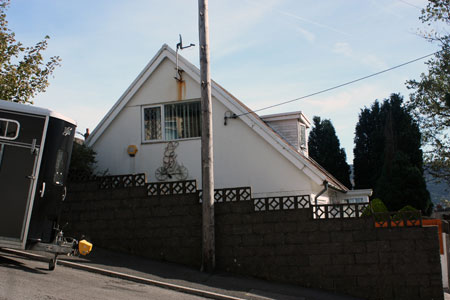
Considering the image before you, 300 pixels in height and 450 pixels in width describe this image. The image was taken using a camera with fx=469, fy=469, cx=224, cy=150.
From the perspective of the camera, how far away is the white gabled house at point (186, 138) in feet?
45.5

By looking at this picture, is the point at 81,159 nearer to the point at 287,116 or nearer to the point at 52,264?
the point at 52,264

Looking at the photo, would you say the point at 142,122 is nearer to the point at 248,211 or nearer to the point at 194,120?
the point at 194,120

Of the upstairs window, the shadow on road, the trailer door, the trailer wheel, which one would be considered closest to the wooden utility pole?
the trailer wheel

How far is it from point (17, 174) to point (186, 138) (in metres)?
6.98

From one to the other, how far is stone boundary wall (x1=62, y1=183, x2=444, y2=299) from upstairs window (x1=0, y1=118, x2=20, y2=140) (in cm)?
403

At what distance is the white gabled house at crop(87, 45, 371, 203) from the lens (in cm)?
1386

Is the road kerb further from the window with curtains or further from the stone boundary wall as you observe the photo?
the window with curtains

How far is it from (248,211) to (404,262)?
368cm

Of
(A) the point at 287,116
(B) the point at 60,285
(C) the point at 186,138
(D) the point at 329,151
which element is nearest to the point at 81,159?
(C) the point at 186,138

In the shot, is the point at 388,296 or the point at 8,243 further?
the point at 388,296

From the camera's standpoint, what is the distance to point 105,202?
12.4m

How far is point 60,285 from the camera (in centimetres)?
827

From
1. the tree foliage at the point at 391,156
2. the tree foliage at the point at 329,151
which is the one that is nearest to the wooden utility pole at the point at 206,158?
the tree foliage at the point at 391,156

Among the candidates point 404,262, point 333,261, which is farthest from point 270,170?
point 404,262
